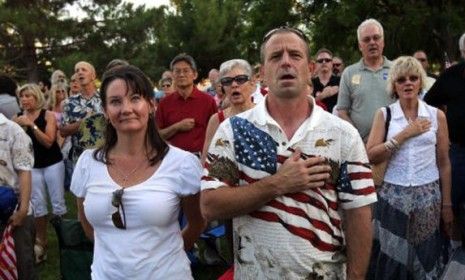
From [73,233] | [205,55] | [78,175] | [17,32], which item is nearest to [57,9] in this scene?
[17,32]

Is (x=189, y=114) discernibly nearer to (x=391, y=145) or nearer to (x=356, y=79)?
(x=356, y=79)

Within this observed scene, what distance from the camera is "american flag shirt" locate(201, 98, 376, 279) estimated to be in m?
2.46

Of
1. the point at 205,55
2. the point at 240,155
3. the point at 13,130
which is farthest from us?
the point at 205,55

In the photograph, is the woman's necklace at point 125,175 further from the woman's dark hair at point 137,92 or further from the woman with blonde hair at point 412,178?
the woman with blonde hair at point 412,178

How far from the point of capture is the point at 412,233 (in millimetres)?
4496

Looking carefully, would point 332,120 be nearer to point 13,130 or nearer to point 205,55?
point 13,130

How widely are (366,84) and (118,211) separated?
11.8 ft

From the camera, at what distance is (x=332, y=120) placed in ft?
8.36

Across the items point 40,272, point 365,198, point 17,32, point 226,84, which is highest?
point 17,32

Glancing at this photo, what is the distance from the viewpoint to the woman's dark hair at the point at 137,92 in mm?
2938

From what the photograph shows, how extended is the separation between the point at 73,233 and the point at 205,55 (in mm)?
24354

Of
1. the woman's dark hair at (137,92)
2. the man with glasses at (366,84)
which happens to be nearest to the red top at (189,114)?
the man with glasses at (366,84)

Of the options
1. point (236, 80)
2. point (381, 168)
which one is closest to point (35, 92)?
point (236, 80)

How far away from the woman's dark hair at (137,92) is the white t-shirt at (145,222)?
0.18 ft
